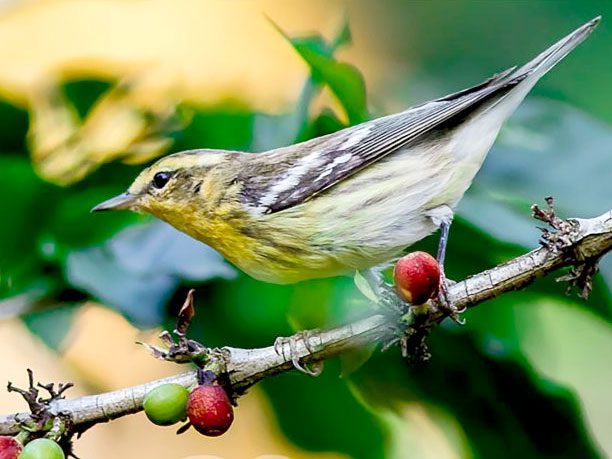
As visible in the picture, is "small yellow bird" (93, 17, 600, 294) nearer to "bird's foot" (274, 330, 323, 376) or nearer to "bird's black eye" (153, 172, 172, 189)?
"bird's black eye" (153, 172, 172, 189)

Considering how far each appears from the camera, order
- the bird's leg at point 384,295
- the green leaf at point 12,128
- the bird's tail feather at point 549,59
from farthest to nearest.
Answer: the green leaf at point 12,128 → the bird's tail feather at point 549,59 → the bird's leg at point 384,295

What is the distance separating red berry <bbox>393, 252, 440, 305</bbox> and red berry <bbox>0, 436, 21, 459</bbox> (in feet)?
1.61

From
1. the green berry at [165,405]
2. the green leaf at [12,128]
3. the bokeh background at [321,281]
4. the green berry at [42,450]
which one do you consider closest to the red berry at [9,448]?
the green berry at [42,450]

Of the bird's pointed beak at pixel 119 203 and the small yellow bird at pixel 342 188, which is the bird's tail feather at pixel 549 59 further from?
the bird's pointed beak at pixel 119 203

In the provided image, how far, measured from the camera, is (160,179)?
6.27ft

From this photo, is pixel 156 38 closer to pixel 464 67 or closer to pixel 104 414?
pixel 464 67

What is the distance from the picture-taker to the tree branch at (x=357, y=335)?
1.33 m

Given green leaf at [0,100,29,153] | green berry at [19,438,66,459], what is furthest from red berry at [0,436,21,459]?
green leaf at [0,100,29,153]

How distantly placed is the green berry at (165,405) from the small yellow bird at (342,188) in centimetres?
40

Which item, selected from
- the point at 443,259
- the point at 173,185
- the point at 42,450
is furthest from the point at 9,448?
the point at 173,185

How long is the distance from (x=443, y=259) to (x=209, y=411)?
16.0 inches

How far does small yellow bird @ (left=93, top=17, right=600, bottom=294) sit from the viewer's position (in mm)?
1717

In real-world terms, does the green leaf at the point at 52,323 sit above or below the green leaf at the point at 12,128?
below

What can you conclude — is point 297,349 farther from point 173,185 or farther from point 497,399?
point 173,185
